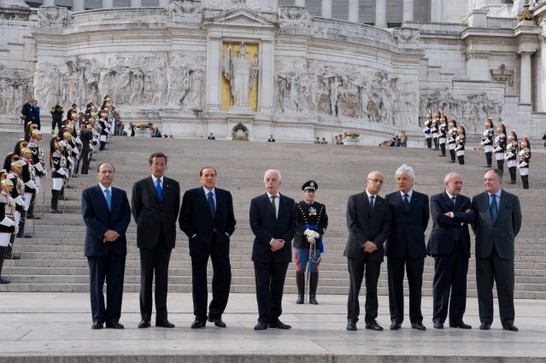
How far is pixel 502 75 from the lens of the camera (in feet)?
179

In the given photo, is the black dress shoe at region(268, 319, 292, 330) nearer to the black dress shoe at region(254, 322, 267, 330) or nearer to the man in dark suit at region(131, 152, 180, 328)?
the black dress shoe at region(254, 322, 267, 330)

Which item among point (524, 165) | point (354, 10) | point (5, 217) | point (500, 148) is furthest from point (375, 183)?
point (354, 10)

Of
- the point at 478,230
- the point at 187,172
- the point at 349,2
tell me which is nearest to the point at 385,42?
the point at 187,172

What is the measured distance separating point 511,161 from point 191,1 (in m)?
18.0

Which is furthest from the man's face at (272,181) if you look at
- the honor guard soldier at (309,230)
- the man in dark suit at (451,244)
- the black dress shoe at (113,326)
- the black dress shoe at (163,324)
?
the honor guard soldier at (309,230)

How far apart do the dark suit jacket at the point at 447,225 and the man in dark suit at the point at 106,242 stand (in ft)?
12.5

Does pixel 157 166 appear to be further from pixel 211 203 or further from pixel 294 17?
pixel 294 17

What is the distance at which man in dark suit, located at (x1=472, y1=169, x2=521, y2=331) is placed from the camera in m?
11.4

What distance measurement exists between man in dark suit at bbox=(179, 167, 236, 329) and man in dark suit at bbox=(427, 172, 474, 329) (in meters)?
2.61

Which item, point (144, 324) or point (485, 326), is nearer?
point (144, 324)

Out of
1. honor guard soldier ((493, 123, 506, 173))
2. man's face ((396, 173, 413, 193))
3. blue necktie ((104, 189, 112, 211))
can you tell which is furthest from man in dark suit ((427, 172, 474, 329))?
honor guard soldier ((493, 123, 506, 173))

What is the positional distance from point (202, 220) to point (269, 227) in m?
0.81

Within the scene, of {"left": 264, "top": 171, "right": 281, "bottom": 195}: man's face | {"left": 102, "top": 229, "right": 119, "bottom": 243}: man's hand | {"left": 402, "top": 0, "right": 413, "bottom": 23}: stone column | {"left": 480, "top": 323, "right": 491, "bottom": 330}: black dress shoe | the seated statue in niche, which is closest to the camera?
{"left": 102, "top": 229, "right": 119, "bottom": 243}: man's hand

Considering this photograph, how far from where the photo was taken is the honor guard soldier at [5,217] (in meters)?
15.4
